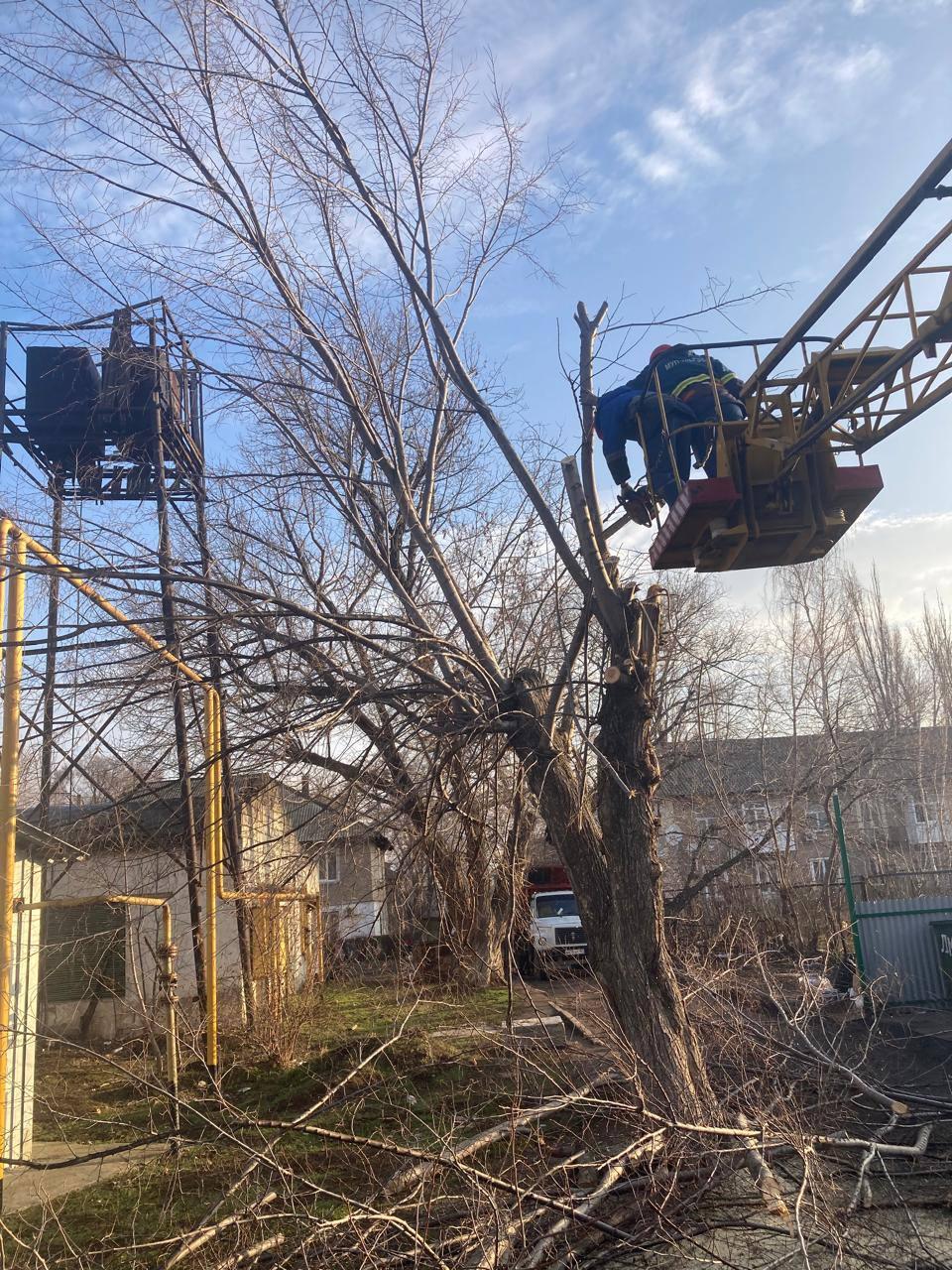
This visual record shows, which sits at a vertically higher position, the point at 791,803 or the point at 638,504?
the point at 638,504

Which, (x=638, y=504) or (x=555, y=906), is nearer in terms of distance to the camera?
(x=638, y=504)

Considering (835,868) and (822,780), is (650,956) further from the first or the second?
(822,780)

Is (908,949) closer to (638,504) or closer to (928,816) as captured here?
(638,504)

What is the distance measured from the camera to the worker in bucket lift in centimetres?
760

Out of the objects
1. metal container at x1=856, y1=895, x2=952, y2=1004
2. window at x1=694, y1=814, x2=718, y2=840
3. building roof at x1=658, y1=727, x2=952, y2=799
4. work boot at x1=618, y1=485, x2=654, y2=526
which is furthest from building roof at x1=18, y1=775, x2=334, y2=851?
window at x1=694, y1=814, x2=718, y2=840

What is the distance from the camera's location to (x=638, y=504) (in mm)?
8297

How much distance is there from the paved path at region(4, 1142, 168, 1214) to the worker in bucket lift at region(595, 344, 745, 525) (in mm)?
6088

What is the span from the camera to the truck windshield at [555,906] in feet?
79.3

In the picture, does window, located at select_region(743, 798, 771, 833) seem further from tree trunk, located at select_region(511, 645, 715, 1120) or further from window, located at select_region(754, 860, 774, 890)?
tree trunk, located at select_region(511, 645, 715, 1120)

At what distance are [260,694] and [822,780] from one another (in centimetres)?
1826

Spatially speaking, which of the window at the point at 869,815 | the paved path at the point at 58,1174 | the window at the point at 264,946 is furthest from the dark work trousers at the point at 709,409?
the window at the point at 869,815

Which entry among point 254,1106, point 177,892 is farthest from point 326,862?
point 254,1106

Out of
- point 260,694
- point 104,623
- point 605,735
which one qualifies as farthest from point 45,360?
point 605,735

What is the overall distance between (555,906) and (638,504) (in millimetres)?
17768
